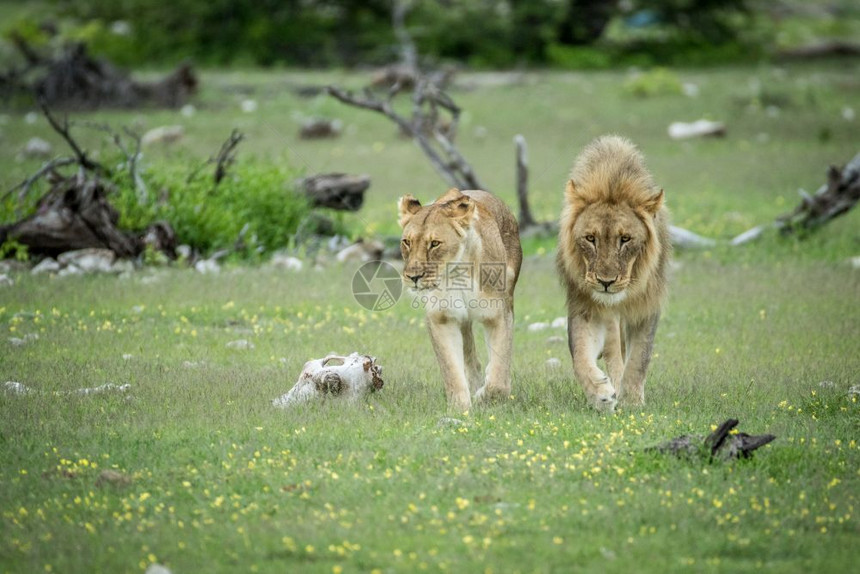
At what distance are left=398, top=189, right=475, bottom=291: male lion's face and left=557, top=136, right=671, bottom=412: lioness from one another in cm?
93

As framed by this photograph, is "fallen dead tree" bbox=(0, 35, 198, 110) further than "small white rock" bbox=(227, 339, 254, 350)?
Yes

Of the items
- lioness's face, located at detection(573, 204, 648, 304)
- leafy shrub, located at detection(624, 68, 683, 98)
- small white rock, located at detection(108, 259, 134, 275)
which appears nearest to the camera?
lioness's face, located at detection(573, 204, 648, 304)

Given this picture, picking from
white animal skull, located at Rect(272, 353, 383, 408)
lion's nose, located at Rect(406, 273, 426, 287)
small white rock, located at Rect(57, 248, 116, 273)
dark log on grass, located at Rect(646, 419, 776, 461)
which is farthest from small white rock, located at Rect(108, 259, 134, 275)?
dark log on grass, located at Rect(646, 419, 776, 461)

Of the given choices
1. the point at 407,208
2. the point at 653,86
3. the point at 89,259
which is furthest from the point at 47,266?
the point at 653,86

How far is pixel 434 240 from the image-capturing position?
8773mm

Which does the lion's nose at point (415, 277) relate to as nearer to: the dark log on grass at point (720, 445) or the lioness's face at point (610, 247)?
the lioness's face at point (610, 247)

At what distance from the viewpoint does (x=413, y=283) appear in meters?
8.70

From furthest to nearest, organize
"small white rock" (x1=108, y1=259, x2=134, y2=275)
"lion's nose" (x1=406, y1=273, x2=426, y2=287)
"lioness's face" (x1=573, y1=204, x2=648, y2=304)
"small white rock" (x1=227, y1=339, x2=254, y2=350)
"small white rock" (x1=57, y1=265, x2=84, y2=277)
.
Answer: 1. "small white rock" (x1=108, y1=259, x2=134, y2=275)
2. "small white rock" (x1=57, y1=265, x2=84, y2=277)
3. "small white rock" (x1=227, y1=339, x2=254, y2=350)
4. "lioness's face" (x1=573, y1=204, x2=648, y2=304)
5. "lion's nose" (x1=406, y1=273, x2=426, y2=287)

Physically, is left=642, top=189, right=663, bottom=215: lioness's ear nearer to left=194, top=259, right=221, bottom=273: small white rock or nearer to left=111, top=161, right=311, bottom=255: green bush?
left=194, top=259, right=221, bottom=273: small white rock

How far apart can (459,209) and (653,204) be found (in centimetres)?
147

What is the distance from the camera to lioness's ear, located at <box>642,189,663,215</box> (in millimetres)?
9094

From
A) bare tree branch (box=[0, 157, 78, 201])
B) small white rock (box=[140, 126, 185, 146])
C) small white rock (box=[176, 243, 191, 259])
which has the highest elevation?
bare tree branch (box=[0, 157, 78, 201])

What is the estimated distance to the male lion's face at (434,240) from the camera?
872 cm

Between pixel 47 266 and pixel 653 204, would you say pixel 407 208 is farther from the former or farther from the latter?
pixel 47 266
